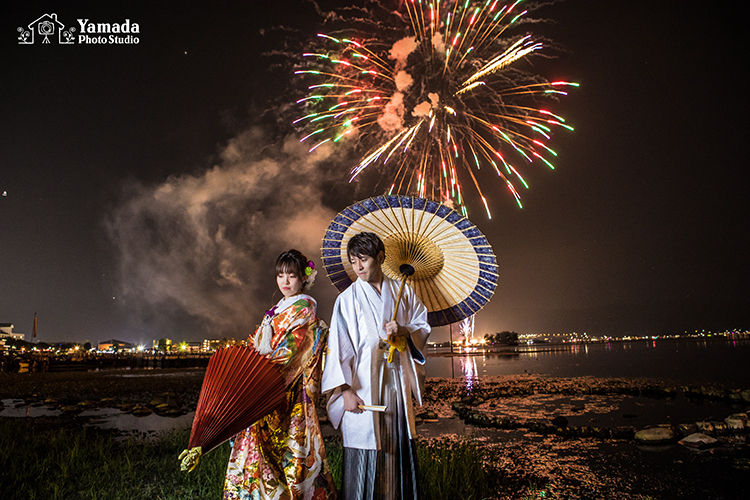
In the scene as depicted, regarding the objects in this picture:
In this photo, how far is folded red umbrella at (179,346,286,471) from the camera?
8.11ft

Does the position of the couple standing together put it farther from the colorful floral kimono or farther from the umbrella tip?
the umbrella tip

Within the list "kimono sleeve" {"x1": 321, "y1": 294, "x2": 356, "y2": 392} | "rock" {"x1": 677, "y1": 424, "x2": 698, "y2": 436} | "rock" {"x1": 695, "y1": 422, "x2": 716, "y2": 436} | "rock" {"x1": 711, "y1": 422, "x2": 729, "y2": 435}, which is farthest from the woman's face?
"rock" {"x1": 711, "y1": 422, "x2": 729, "y2": 435}

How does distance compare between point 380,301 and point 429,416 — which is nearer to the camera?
point 380,301

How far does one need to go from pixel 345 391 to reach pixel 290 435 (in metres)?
0.58

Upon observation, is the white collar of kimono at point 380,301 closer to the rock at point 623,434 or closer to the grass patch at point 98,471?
the grass patch at point 98,471

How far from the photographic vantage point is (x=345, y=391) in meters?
2.87

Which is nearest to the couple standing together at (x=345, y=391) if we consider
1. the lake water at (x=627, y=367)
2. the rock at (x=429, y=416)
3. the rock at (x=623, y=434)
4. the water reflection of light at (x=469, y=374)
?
the rock at (x=623, y=434)

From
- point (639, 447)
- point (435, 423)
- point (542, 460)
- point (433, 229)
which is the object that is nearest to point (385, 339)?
point (433, 229)

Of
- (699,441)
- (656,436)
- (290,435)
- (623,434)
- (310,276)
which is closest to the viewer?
(290,435)

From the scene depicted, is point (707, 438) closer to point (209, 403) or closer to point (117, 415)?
point (209, 403)

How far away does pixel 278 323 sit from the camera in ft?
10.1

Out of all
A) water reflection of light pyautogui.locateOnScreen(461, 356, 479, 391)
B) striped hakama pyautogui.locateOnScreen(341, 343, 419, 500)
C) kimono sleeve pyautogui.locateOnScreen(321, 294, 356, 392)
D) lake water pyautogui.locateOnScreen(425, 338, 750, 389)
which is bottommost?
lake water pyautogui.locateOnScreen(425, 338, 750, 389)

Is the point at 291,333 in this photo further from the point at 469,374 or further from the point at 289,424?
the point at 469,374

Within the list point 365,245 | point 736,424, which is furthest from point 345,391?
point 736,424
